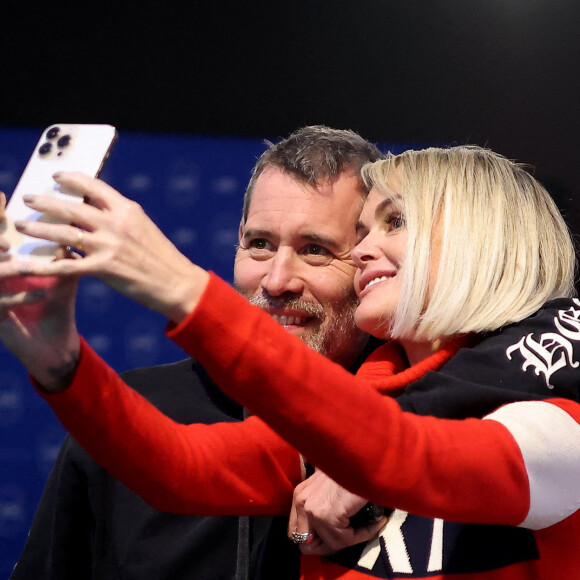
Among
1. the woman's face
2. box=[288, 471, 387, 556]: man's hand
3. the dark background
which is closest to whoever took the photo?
box=[288, 471, 387, 556]: man's hand

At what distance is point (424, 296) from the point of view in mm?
1158

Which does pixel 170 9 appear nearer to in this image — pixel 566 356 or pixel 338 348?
pixel 338 348

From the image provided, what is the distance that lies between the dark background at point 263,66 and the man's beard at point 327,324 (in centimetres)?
46

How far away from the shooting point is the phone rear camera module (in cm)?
86

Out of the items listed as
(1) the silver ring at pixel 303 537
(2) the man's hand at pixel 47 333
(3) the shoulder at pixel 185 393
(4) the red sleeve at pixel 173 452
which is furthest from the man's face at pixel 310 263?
(2) the man's hand at pixel 47 333

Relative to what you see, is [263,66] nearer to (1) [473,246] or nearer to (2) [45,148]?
(1) [473,246]

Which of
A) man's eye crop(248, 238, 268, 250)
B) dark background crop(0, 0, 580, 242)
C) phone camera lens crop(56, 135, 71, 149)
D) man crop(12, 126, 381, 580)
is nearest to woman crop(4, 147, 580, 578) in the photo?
phone camera lens crop(56, 135, 71, 149)

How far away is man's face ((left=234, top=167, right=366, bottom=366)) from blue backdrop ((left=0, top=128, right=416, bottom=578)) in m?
0.29

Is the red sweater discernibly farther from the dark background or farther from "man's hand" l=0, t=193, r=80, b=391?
the dark background

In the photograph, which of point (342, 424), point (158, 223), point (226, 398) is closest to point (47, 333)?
point (342, 424)

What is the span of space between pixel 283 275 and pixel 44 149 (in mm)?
787

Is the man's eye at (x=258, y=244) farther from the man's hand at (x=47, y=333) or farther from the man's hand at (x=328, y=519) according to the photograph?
the man's hand at (x=47, y=333)

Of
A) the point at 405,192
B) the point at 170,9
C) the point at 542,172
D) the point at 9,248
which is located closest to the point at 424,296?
the point at 405,192

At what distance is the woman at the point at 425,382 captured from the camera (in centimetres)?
77
